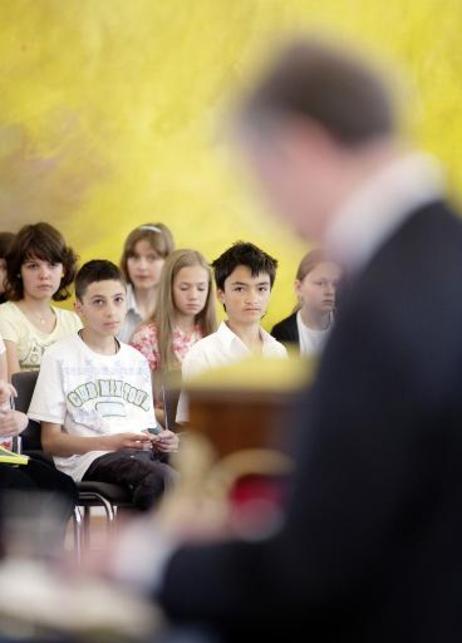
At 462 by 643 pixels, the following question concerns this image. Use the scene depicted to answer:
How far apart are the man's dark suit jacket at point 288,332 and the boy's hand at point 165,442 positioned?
33.9 inches

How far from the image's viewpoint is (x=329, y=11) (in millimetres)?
8156

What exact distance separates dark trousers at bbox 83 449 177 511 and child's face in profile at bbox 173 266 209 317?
95cm

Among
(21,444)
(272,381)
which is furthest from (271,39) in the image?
(272,381)

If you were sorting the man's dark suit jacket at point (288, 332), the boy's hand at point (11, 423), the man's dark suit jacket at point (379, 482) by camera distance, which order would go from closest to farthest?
1. the man's dark suit jacket at point (379, 482)
2. the boy's hand at point (11, 423)
3. the man's dark suit jacket at point (288, 332)

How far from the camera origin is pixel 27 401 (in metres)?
5.64

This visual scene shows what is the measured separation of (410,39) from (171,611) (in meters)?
6.76

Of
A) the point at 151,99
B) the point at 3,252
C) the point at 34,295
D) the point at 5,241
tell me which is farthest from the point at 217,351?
the point at 151,99

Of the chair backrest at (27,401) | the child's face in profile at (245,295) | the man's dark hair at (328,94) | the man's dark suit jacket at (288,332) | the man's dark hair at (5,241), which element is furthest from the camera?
the man's dark hair at (5,241)

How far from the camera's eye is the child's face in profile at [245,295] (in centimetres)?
601

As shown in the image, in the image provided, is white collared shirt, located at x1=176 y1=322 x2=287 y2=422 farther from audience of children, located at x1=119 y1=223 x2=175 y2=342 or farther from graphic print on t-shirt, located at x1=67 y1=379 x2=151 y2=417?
audience of children, located at x1=119 y1=223 x2=175 y2=342

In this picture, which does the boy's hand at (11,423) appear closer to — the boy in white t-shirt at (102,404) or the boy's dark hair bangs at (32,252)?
the boy in white t-shirt at (102,404)

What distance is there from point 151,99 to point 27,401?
8.87 feet

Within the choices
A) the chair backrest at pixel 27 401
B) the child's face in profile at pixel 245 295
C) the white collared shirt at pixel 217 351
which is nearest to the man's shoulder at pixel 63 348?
the chair backrest at pixel 27 401

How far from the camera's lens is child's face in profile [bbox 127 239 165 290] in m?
6.96
